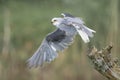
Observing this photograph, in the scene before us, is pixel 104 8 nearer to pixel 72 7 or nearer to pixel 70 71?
pixel 72 7

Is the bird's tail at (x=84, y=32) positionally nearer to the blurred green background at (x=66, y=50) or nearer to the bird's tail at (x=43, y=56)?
the bird's tail at (x=43, y=56)

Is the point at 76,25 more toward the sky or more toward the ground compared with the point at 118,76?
more toward the sky

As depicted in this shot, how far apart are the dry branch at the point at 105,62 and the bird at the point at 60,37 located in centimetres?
32

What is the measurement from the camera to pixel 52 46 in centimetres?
668

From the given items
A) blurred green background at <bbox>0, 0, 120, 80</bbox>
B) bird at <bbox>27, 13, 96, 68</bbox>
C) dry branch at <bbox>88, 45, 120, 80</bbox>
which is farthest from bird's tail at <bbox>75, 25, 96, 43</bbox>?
blurred green background at <bbox>0, 0, 120, 80</bbox>

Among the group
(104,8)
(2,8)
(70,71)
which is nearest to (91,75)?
(70,71)

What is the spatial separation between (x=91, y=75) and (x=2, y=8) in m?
7.08

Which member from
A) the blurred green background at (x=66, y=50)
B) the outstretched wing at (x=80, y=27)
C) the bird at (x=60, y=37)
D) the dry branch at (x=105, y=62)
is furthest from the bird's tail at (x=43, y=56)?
the blurred green background at (x=66, y=50)

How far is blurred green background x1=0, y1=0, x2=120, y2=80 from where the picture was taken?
46.9 ft

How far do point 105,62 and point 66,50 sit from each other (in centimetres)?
998

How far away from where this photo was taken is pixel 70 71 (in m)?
14.6

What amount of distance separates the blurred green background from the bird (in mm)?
5305

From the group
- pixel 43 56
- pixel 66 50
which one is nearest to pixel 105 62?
pixel 43 56

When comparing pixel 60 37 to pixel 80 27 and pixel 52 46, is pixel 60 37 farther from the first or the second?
pixel 80 27
